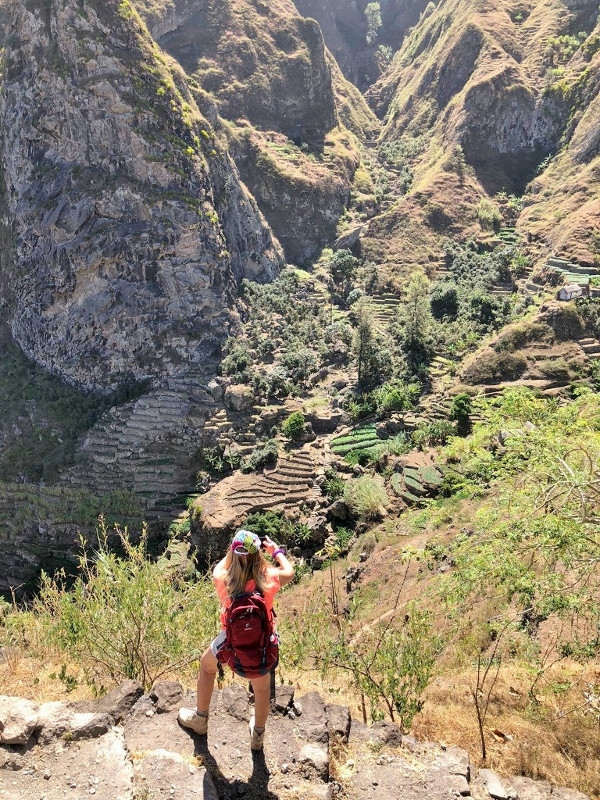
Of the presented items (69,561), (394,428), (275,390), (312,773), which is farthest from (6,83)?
(312,773)

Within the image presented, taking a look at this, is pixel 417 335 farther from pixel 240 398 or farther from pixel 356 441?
pixel 240 398

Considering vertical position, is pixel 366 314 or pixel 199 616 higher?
pixel 199 616

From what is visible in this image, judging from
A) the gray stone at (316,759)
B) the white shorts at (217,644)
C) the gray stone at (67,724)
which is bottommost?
the gray stone at (316,759)

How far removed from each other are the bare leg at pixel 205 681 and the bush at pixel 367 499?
59.2ft

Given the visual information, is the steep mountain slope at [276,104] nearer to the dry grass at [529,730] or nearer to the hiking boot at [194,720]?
the dry grass at [529,730]

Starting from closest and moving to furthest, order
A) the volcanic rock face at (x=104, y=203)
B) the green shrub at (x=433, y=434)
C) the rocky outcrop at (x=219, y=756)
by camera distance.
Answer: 1. the rocky outcrop at (x=219, y=756)
2. the green shrub at (x=433, y=434)
3. the volcanic rock face at (x=104, y=203)

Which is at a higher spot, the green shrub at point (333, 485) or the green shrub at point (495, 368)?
the green shrub at point (495, 368)

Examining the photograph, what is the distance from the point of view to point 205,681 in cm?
465

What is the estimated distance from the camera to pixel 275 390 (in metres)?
33.6

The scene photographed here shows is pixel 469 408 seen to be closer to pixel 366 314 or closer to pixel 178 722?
pixel 366 314

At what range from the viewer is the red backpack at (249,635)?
421cm

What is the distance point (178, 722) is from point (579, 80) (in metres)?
61.9

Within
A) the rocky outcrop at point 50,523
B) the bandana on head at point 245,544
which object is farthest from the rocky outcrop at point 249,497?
the bandana on head at point 245,544

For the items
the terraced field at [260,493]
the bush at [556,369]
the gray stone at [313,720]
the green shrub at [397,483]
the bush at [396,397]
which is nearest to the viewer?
the gray stone at [313,720]
